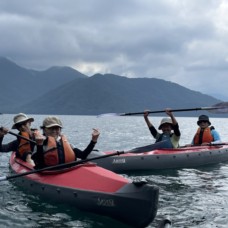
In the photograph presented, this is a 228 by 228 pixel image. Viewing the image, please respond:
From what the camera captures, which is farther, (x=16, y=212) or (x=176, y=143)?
(x=176, y=143)

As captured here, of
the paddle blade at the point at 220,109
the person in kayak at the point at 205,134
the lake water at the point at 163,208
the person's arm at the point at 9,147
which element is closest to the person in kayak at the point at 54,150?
the lake water at the point at 163,208

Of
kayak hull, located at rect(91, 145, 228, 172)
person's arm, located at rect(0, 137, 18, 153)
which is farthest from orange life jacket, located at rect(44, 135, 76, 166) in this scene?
kayak hull, located at rect(91, 145, 228, 172)

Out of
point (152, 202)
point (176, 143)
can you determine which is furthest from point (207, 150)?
point (152, 202)

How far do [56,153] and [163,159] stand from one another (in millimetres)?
6380

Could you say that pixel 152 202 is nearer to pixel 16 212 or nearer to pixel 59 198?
pixel 59 198

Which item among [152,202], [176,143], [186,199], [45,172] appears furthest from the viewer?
[176,143]

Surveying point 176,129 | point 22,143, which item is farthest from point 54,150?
point 176,129

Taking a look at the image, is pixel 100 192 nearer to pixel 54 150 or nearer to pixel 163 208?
pixel 54 150

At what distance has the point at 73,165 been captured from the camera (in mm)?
8836

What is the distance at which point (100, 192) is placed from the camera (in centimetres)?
758

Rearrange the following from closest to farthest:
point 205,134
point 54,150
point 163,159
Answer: point 54,150, point 163,159, point 205,134

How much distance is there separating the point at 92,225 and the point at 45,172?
1980 mm

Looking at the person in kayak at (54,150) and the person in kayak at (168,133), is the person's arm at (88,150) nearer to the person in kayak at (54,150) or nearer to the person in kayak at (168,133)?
the person in kayak at (54,150)

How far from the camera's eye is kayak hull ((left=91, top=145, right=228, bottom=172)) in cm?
1364
